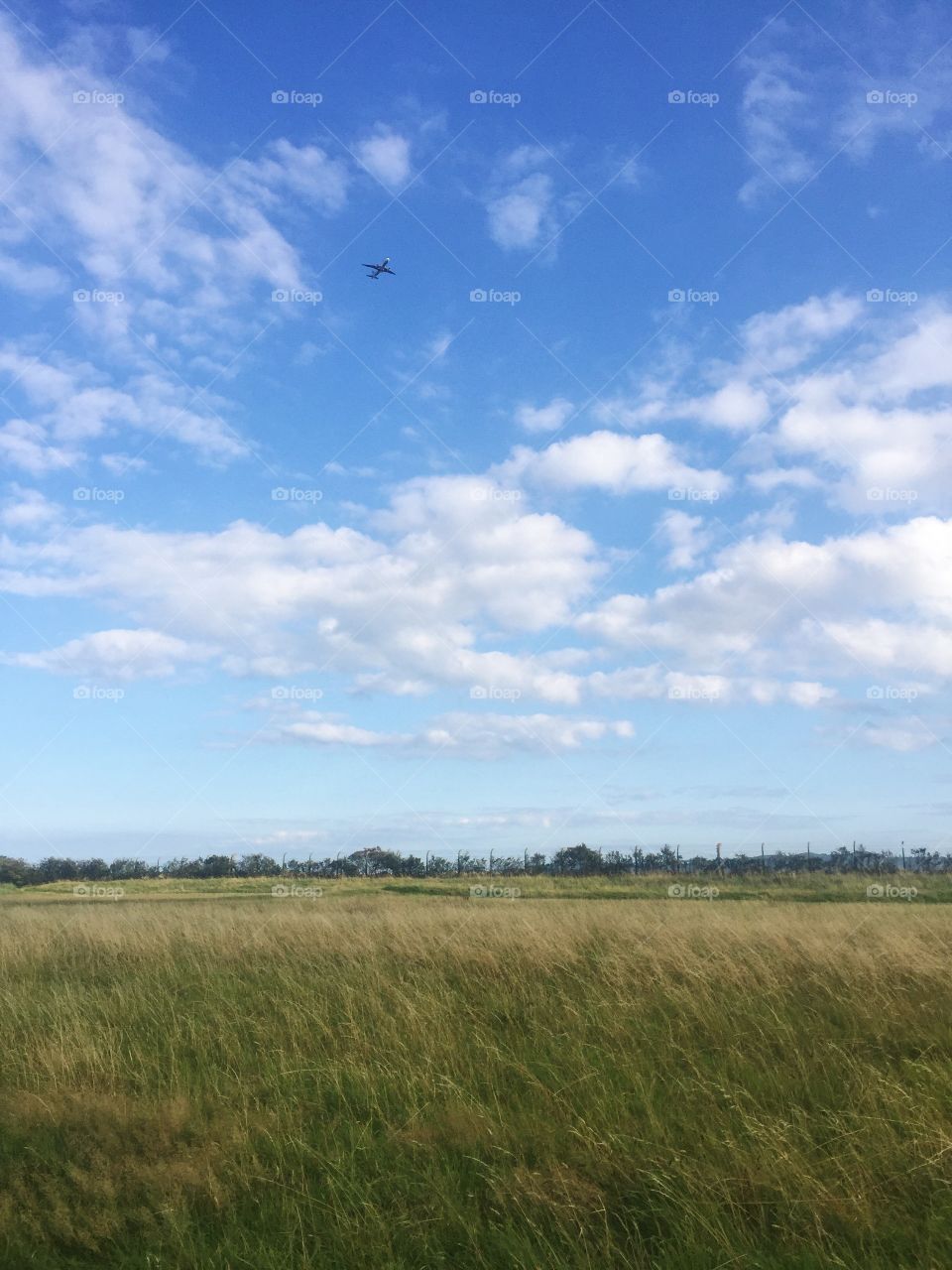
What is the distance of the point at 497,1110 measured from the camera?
20.7ft

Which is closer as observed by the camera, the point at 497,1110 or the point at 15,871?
the point at 497,1110

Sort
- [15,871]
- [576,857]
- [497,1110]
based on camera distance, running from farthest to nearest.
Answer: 1. [15,871]
2. [576,857]
3. [497,1110]

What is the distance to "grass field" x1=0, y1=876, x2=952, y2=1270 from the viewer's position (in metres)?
4.86

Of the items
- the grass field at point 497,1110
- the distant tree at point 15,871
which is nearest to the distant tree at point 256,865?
the distant tree at point 15,871

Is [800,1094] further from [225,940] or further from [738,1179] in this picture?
[225,940]

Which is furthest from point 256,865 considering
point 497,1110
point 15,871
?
point 497,1110

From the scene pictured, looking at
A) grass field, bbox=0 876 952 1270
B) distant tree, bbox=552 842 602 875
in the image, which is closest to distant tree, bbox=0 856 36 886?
distant tree, bbox=552 842 602 875

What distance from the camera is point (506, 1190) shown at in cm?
518

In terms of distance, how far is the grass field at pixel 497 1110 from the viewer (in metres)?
4.86

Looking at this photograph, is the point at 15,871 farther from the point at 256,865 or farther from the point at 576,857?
the point at 576,857

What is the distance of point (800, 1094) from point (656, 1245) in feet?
7.17

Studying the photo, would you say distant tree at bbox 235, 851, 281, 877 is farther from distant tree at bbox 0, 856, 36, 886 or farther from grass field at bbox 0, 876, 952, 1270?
grass field at bbox 0, 876, 952, 1270

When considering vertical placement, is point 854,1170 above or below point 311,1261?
above

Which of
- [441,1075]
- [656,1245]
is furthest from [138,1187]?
[656,1245]
